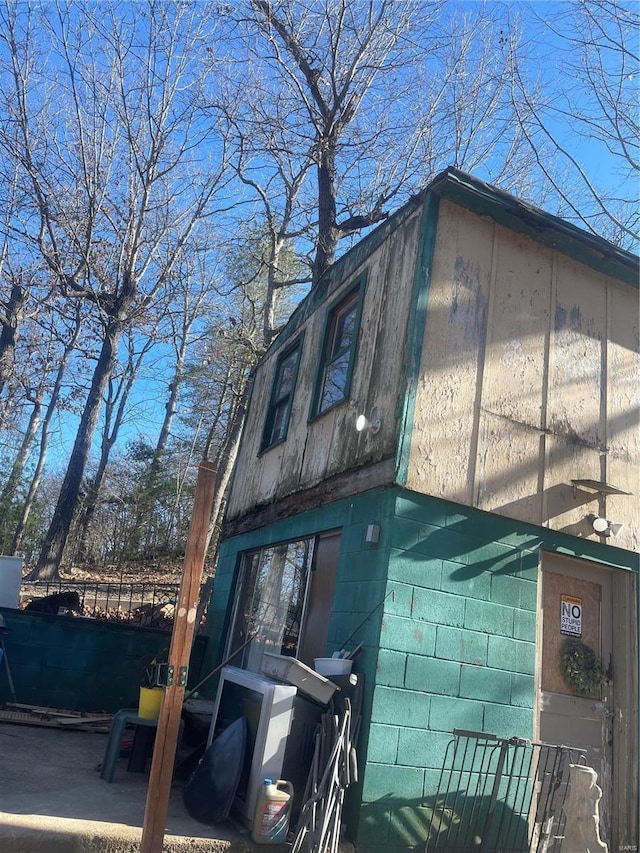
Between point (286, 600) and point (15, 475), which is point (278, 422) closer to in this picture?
point (286, 600)

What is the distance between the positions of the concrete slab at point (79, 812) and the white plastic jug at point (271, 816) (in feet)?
0.22

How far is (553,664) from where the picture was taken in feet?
17.4

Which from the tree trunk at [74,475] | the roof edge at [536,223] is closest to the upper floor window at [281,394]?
the roof edge at [536,223]

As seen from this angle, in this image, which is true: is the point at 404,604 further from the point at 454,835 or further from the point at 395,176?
the point at 395,176

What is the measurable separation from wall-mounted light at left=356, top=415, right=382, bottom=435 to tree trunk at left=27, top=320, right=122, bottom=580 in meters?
10.5

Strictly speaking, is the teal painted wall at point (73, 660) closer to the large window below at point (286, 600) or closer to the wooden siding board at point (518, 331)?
the large window below at point (286, 600)

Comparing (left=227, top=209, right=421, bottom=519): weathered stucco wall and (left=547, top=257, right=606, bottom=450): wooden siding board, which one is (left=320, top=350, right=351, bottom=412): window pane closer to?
(left=227, top=209, right=421, bottom=519): weathered stucco wall

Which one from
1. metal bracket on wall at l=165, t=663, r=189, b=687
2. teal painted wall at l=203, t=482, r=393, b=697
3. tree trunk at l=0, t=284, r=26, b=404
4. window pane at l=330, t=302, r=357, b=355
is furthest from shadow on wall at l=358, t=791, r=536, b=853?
tree trunk at l=0, t=284, r=26, b=404

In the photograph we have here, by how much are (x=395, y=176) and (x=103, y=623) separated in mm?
10807

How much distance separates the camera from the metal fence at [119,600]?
1077 centimetres

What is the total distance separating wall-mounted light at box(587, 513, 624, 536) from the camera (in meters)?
5.65

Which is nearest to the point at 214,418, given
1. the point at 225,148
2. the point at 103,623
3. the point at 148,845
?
the point at 225,148

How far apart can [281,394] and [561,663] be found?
459 cm

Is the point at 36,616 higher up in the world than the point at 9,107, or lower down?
lower down
